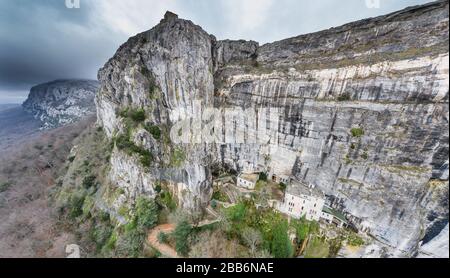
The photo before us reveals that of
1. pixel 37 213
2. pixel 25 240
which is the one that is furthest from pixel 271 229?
pixel 37 213

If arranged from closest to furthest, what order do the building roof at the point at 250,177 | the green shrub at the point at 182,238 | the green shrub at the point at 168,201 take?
1. the green shrub at the point at 182,238
2. the green shrub at the point at 168,201
3. the building roof at the point at 250,177

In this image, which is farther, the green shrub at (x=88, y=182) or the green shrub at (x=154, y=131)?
the green shrub at (x=88, y=182)

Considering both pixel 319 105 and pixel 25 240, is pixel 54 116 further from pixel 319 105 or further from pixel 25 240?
pixel 319 105

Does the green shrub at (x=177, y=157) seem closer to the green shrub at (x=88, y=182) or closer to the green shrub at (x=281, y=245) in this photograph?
the green shrub at (x=281, y=245)

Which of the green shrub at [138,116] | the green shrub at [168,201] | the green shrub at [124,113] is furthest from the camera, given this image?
the green shrub at [124,113]

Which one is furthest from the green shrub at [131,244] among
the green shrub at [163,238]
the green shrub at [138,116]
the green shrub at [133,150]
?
the green shrub at [138,116]

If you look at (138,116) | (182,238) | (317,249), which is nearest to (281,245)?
(317,249)
